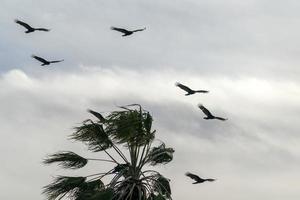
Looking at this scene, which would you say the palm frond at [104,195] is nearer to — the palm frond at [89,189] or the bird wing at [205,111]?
the palm frond at [89,189]

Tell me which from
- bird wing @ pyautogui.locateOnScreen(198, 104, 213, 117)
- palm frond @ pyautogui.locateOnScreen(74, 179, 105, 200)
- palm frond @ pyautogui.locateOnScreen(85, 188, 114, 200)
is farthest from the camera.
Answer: bird wing @ pyautogui.locateOnScreen(198, 104, 213, 117)

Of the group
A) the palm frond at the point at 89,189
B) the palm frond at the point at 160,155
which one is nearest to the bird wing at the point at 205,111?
the palm frond at the point at 160,155

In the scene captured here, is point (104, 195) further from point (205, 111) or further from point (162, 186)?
point (205, 111)

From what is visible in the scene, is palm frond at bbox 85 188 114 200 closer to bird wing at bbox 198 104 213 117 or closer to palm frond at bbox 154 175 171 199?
palm frond at bbox 154 175 171 199

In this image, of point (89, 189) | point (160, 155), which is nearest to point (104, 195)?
point (89, 189)

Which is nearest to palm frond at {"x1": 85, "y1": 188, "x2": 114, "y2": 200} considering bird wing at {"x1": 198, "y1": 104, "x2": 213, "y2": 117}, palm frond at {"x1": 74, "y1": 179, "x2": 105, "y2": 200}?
palm frond at {"x1": 74, "y1": 179, "x2": 105, "y2": 200}

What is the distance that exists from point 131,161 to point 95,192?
1.82m

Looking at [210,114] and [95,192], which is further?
[210,114]

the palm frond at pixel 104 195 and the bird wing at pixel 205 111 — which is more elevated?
the bird wing at pixel 205 111

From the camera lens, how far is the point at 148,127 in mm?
26859

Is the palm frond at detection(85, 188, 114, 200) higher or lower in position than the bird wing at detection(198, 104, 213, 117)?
lower

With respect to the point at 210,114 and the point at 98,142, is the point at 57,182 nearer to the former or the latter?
the point at 98,142

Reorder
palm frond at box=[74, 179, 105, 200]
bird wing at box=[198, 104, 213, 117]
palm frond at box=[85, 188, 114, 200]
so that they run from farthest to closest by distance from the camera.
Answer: bird wing at box=[198, 104, 213, 117], palm frond at box=[74, 179, 105, 200], palm frond at box=[85, 188, 114, 200]

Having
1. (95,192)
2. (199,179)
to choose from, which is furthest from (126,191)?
(199,179)
